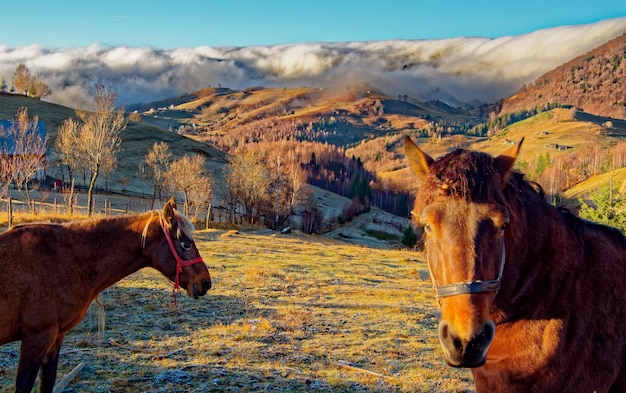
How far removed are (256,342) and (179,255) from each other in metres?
4.03

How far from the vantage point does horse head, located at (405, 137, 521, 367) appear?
2510mm

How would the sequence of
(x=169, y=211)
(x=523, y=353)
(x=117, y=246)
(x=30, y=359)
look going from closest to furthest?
(x=523, y=353) → (x=30, y=359) → (x=117, y=246) → (x=169, y=211)

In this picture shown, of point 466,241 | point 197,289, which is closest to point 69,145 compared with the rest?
point 197,289

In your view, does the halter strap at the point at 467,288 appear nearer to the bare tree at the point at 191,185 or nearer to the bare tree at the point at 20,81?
the bare tree at the point at 191,185

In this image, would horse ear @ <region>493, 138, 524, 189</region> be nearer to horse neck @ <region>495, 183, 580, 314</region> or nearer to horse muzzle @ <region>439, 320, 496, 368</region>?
horse neck @ <region>495, 183, 580, 314</region>

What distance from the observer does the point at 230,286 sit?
16.0m

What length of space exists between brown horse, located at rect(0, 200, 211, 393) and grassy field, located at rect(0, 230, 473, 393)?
1847mm

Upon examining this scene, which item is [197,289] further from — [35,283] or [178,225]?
[35,283]

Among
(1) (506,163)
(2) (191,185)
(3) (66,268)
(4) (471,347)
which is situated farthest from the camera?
(2) (191,185)

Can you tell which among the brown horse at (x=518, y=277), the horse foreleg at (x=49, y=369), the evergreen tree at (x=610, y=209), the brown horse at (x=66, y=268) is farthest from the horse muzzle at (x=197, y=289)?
the evergreen tree at (x=610, y=209)

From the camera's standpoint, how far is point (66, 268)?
5.67 m

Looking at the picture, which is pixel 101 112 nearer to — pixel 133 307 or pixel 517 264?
pixel 133 307

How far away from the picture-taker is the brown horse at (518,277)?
2643mm

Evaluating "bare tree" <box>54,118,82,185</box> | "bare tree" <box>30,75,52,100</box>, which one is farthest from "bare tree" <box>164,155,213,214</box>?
"bare tree" <box>30,75,52,100</box>
